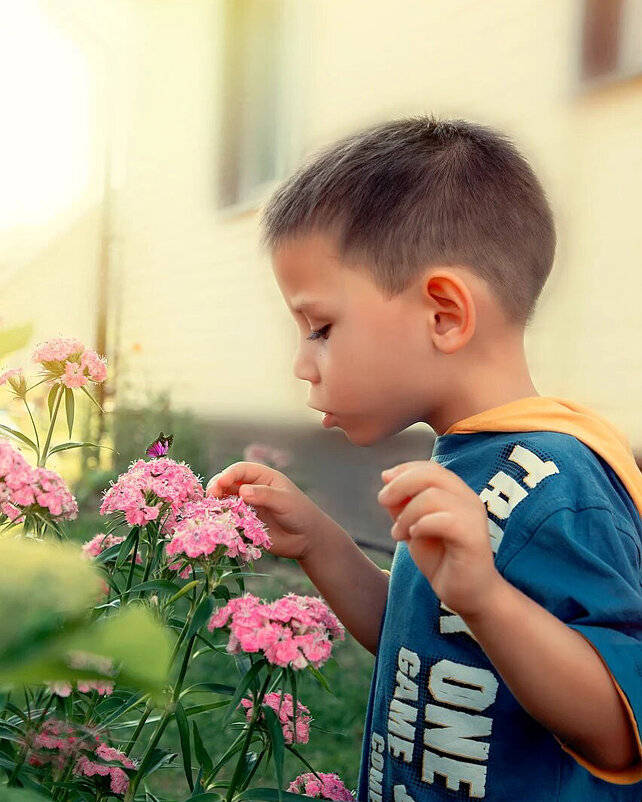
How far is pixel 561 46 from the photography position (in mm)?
3945

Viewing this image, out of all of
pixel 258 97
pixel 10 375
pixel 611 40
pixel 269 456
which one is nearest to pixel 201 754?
pixel 10 375

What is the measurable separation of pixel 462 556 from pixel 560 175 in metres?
3.38

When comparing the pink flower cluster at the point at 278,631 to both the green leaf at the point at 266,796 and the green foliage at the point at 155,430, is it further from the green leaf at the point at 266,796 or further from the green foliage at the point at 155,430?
the green foliage at the point at 155,430

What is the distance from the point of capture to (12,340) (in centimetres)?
60

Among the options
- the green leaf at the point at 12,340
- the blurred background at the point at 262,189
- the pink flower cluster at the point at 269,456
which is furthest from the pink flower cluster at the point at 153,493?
the pink flower cluster at the point at 269,456

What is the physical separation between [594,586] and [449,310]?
16.0 inches

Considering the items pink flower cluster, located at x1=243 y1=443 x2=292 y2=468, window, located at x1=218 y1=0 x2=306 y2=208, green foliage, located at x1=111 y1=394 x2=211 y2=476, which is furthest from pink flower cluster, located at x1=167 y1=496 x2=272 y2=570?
green foliage, located at x1=111 y1=394 x2=211 y2=476

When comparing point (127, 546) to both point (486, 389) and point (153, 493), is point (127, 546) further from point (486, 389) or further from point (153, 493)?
point (486, 389)

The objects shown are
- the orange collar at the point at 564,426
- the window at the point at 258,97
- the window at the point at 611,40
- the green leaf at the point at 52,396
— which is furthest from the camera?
the window at the point at 258,97

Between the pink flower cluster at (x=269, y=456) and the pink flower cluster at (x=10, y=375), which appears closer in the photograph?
the pink flower cluster at (x=10, y=375)

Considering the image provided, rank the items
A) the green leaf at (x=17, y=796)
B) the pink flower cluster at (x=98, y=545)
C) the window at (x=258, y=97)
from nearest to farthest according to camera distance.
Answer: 1. the green leaf at (x=17, y=796)
2. the pink flower cluster at (x=98, y=545)
3. the window at (x=258, y=97)

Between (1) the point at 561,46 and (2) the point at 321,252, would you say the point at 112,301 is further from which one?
(2) the point at 321,252

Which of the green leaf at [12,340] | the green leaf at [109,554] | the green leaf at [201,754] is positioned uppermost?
the green leaf at [109,554]

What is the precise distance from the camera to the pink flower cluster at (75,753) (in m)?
0.92
